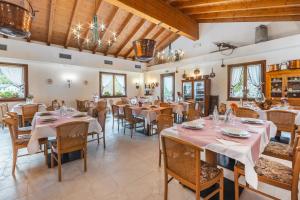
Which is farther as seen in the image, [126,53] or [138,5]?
[126,53]

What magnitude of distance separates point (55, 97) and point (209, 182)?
7.94 metres

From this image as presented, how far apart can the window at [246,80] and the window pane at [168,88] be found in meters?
3.38

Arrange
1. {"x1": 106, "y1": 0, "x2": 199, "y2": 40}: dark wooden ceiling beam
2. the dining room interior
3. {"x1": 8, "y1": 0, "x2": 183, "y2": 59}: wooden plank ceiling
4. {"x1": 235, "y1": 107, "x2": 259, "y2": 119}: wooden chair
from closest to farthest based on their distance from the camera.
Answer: the dining room interior
{"x1": 235, "y1": 107, "x2": 259, "y2": 119}: wooden chair
{"x1": 106, "y1": 0, "x2": 199, "y2": 40}: dark wooden ceiling beam
{"x1": 8, "y1": 0, "x2": 183, "y2": 59}: wooden plank ceiling

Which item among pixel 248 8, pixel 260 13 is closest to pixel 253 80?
pixel 260 13

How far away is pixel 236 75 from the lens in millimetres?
6641

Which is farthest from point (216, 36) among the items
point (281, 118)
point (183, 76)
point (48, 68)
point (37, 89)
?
point (37, 89)

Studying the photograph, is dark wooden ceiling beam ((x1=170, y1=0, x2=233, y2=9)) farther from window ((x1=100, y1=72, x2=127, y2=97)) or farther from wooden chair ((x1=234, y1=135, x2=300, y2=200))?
window ((x1=100, y1=72, x2=127, y2=97))

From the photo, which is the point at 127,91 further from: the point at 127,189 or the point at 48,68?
the point at 127,189

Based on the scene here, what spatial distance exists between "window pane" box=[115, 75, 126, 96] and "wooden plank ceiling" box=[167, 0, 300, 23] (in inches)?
217

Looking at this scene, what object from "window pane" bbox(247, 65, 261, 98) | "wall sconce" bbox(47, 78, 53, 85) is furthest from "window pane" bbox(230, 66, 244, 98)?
"wall sconce" bbox(47, 78, 53, 85)

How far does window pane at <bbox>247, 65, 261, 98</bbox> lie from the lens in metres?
6.05

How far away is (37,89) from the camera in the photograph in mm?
6984

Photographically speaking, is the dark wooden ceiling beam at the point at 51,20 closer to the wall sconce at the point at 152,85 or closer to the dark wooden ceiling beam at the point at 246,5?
the dark wooden ceiling beam at the point at 246,5

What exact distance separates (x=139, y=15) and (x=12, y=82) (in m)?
6.10
